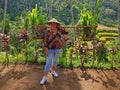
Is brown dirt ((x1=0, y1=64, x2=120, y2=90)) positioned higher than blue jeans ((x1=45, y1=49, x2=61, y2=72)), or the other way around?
blue jeans ((x1=45, y1=49, x2=61, y2=72))

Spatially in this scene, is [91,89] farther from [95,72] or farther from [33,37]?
[33,37]

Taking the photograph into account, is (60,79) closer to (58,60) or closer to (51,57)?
(51,57)

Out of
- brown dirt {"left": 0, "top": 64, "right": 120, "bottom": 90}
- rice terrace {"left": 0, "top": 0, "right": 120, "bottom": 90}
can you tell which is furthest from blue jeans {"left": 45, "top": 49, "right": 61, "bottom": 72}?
brown dirt {"left": 0, "top": 64, "right": 120, "bottom": 90}

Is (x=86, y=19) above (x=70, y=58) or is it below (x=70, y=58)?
above

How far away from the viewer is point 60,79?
6.28 m

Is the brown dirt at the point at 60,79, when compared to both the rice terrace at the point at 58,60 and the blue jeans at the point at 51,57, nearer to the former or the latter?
the rice terrace at the point at 58,60

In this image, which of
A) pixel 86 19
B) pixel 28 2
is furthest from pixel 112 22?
pixel 86 19

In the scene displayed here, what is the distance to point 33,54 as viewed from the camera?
771 centimetres

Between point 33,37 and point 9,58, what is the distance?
2.92 feet

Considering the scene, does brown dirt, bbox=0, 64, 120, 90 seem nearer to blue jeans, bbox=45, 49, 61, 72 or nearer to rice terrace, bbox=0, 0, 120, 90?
rice terrace, bbox=0, 0, 120, 90

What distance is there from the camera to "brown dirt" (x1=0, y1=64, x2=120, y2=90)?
19.4 feet

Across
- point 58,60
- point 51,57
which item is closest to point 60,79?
point 51,57

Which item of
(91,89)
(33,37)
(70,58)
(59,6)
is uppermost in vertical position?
(59,6)

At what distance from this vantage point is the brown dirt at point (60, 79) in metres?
5.90
